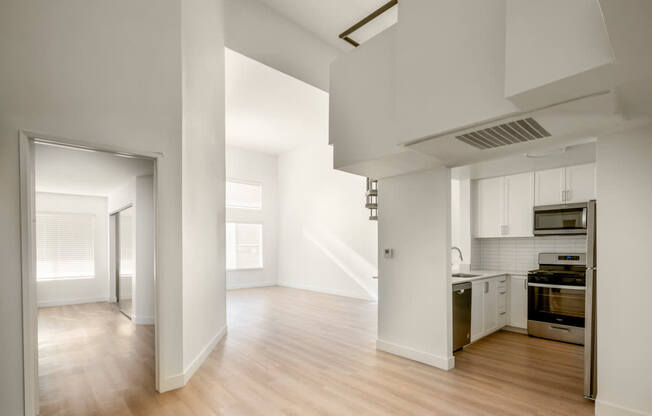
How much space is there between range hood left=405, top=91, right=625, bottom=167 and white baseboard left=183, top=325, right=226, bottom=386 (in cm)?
287

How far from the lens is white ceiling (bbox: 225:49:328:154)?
5.40 metres

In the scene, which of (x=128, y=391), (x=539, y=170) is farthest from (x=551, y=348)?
(x=128, y=391)

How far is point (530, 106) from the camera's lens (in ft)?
6.34

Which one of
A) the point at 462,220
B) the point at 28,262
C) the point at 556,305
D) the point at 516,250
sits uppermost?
the point at 462,220

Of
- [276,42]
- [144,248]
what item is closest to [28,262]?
[144,248]

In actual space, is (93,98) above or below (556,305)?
above

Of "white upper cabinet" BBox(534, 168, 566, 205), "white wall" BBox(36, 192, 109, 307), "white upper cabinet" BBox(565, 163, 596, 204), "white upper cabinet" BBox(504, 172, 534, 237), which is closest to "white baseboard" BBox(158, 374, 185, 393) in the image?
"white wall" BBox(36, 192, 109, 307)

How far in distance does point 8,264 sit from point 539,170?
5.63 meters

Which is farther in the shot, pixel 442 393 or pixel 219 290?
pixel 219 290

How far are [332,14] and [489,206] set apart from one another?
3728 mm

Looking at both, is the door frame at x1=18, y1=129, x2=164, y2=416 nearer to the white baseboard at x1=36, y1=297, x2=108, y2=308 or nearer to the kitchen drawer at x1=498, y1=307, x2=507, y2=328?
the white baseboard at x1=36, y1=297, x2=108, y2=308

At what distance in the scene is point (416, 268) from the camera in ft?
11.8

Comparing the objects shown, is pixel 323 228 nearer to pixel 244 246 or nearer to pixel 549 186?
pixel 244 246

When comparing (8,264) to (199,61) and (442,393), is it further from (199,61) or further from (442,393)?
(442,393)
